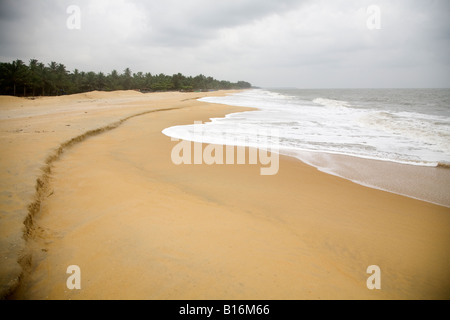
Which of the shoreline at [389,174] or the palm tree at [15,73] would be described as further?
the palm tree at [15,73]

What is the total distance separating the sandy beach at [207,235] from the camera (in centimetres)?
249

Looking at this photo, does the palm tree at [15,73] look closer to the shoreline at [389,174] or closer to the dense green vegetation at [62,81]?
the dense green vegetation at [62,81]

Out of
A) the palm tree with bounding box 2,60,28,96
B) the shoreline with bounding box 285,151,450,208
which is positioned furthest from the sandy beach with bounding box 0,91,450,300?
the palm tree with bounding box 2,60,28,96

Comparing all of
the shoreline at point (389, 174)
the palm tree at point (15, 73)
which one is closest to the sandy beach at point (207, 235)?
the shoreline at point (389, 174)

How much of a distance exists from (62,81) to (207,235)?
60283mm

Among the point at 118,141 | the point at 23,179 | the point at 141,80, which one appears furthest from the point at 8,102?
the point at 141,80

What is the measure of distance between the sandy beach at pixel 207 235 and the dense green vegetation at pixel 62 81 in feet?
156

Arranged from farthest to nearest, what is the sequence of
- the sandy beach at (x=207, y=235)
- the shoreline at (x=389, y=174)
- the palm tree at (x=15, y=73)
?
the palm tree at (x=15, y=73) < the shoreline at (x=389, y=174) < the sandy beach at (x=207, y=235)

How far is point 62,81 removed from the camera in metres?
48.2

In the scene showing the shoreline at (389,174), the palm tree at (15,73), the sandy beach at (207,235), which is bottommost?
the sandy beach at (207,235)

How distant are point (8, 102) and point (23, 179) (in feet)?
106

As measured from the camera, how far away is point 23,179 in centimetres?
432

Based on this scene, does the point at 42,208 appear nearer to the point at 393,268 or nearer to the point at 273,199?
the point at 273,199

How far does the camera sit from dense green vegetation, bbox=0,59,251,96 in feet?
126
